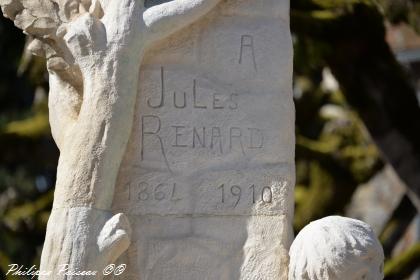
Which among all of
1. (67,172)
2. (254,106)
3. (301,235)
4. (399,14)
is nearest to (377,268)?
(301,235)

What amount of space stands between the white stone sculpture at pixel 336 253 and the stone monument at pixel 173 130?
0.58ft

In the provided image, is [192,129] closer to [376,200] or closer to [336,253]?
[336,253]

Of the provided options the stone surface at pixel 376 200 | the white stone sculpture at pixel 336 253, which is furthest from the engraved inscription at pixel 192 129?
the stone surface at pixel 376 200

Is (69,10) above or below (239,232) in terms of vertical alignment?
above

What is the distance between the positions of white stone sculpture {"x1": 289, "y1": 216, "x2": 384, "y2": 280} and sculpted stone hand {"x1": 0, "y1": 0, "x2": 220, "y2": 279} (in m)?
0.79

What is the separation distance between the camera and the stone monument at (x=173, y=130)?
24.4 ft

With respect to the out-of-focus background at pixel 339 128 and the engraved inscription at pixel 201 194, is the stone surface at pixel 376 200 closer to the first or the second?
the out-of-focus background at pixel 339 128

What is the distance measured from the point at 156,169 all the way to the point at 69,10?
861mm

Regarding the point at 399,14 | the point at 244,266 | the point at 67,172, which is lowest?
the point at 399,14

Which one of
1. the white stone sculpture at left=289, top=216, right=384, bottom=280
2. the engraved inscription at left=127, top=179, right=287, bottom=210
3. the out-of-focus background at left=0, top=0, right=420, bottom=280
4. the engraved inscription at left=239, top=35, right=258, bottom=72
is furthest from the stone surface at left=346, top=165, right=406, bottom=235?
the white stone sculpture at left=289, top=216, right=384, bottom=280

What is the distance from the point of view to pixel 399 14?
1311 cm

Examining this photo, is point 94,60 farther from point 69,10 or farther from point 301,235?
point 301,235

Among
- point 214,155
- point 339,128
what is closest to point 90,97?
point 214,155

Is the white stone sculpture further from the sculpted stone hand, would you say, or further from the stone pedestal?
the sculpted stone hand
